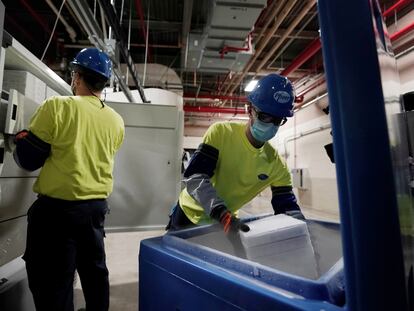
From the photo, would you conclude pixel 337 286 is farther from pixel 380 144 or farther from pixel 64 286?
pixel 64 286

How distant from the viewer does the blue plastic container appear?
1.30ft

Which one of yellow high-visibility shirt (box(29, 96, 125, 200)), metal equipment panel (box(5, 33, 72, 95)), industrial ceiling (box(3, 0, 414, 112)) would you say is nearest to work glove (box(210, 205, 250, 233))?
yellow high-visibility shirt (box(29, 96, 125, 200))

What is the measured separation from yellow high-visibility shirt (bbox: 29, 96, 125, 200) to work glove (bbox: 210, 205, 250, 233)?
602 millimetres

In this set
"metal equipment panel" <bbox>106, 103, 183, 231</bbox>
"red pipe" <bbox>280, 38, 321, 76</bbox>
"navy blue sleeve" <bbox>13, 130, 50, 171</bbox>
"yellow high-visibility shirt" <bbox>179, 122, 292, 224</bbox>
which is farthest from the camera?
"red pipe" <bbox>280, 38, 321, 76</bbox>

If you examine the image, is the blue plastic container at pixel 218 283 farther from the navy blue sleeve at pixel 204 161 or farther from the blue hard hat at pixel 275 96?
the blue hard hat at pixel 275 96

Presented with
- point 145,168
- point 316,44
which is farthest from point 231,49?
point 145,168

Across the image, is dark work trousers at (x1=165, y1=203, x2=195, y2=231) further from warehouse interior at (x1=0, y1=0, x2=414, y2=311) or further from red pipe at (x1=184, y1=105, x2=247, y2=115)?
red pipe at (x1=184, y1=105, x2=247, y2=115)

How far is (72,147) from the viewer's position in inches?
44.5

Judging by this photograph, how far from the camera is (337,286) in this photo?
39 cm

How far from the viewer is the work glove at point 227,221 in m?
0.69

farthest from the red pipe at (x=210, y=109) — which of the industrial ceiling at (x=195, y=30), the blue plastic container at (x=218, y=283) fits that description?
the blue plastic container at (x=218, y=283)

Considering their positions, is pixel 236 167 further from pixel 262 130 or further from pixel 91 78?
pixel 91 78

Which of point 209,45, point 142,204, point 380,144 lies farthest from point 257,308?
point 209,45

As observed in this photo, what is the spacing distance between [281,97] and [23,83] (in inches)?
49.3
